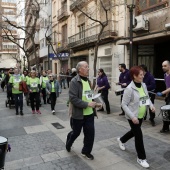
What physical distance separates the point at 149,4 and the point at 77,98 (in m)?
10.4

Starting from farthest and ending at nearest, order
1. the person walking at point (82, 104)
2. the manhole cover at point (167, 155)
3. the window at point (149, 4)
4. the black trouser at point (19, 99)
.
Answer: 1. the window at point (149, 4)
2. the black trouser at point (19, 99)
3. the manhole cover at point (167, 155)
4. the person walking at point (82, 104)

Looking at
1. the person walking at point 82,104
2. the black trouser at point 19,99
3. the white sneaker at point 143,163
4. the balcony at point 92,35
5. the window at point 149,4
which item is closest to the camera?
the white sneaker at point 143,163

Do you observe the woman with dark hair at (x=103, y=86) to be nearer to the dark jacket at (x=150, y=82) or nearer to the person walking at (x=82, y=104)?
the dark jacket at (x=150, y=82)

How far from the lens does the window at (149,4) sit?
38.1 feet

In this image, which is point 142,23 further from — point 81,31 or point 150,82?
point 81,31

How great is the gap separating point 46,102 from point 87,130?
7.85 meters

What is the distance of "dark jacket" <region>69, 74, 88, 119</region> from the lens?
12.7 feet

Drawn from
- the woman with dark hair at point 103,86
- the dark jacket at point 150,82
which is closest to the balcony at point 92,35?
the woman with dark hair at point 103,86

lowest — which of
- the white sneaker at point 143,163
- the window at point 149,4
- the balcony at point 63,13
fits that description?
the white sneaker at point 143,163

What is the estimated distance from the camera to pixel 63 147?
4.87 meters

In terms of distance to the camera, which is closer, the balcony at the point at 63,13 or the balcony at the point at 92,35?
the balcony at the point at 92,35

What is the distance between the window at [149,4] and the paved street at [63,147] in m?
6.92

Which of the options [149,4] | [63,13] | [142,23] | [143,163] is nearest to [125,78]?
[143,163]

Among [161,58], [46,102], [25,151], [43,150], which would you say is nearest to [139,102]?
[43,150]
